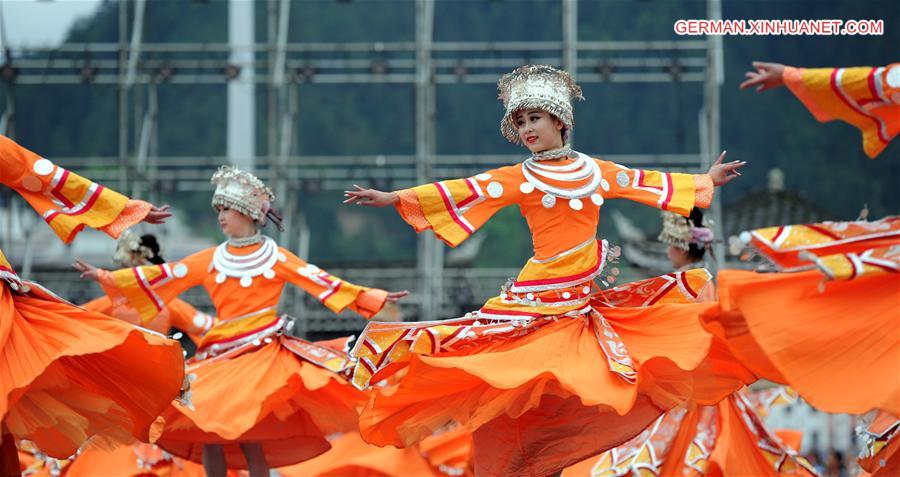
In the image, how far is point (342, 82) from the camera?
12609mm

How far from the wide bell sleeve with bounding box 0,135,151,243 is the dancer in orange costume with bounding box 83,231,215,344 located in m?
1.54

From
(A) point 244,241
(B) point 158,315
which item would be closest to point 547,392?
(A) point 244,241

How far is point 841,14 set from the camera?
43.0 feet

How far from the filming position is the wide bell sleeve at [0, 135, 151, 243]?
585 cm

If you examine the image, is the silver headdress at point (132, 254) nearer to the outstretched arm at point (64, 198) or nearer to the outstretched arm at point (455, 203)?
the outstretched arm at point (64, 198)

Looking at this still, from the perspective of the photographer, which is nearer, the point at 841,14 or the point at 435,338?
the point at 435,338

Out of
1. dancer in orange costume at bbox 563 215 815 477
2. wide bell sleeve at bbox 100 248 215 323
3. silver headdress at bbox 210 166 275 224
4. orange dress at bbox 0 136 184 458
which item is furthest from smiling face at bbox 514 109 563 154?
wide bell sleeve at bbox 100 248 215 323

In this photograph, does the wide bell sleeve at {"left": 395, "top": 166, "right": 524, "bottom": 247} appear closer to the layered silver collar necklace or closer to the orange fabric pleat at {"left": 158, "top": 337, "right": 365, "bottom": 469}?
the layered silver collar necklace

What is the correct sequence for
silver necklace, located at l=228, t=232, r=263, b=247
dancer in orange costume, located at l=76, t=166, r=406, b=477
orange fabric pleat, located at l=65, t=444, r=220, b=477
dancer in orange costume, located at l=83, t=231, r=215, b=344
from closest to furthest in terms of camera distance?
dancer in orange costume, located at l=76, t=166, r=406, b=477 → silver necklace, located at l=228, t=232, r=263, b=247 → orange fabric pleat, located at l=65, t=444, r=220, b=477 → dancer in orange costume, located at l=83, t=231, r=215, b=344

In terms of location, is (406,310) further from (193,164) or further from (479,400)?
(479,400)

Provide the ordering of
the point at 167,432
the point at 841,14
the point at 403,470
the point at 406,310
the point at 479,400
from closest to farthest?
the point at 479,400 < the point at 167,432 < the point at 403,470 < the point at 406,310 < the point at 841,14

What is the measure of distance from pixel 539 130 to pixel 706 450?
1.86 metres

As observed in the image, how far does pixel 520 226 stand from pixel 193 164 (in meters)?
3.17

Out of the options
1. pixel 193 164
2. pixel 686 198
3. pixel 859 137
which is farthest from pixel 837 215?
pixel 686 198
